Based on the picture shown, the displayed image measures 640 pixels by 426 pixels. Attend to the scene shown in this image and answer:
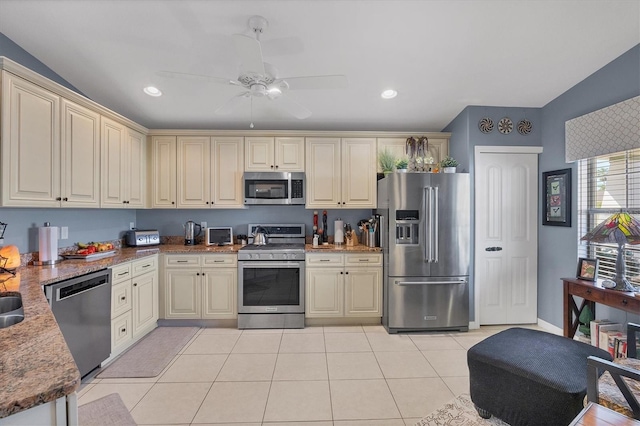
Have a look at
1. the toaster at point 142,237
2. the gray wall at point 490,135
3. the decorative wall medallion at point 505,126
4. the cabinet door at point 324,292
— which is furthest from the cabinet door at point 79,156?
the decorative wall medallion at point 505,126

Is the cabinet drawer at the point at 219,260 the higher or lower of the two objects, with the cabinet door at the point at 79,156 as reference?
lower

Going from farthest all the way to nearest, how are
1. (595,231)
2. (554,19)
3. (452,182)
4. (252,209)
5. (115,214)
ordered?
1. (252,209)
2. (115,214)
3. (452,182)
4. (595,231)
5. (554,19)

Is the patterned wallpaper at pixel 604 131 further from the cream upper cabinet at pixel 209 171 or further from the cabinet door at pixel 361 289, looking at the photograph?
the cream upper cabinet at pixel 209 171

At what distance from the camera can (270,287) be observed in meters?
3.45

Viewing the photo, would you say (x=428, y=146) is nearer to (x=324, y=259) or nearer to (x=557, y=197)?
(x=557, y=197)

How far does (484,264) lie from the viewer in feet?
11.3

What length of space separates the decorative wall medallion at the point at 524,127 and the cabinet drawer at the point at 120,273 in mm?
4675

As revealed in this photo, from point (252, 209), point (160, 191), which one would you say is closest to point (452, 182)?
point (252, 209)

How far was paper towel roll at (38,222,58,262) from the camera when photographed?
2.45 m

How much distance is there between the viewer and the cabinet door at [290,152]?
3775 mm

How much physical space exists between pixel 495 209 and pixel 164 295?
4.18 metres

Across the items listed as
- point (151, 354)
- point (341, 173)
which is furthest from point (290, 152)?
point (151, 354)

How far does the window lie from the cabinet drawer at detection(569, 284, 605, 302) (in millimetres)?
370

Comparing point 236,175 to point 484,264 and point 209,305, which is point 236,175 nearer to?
point 209,305
